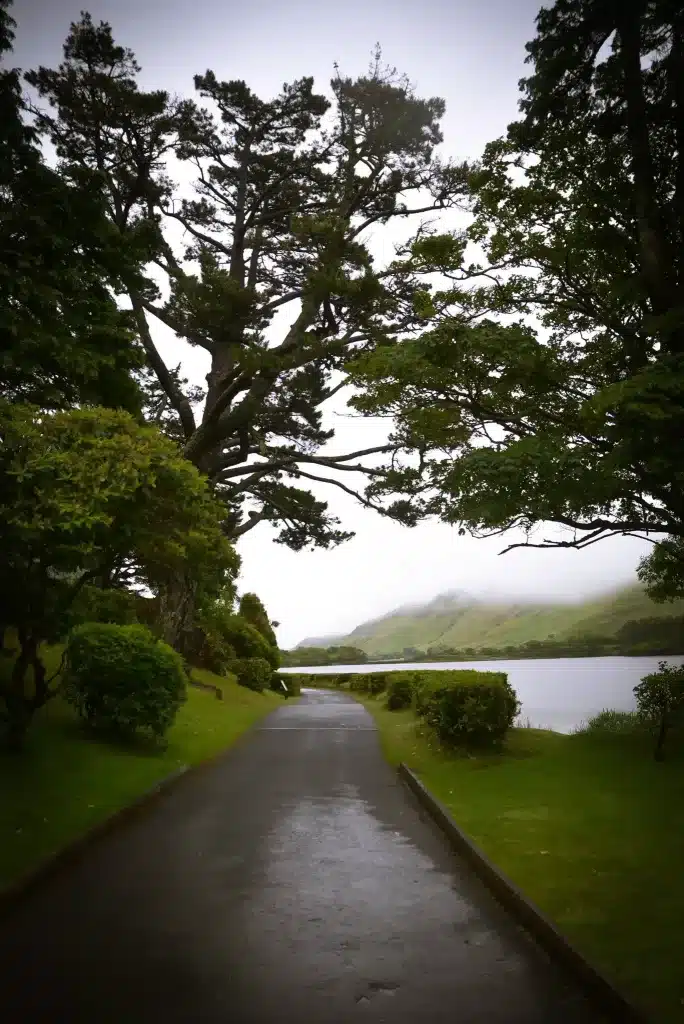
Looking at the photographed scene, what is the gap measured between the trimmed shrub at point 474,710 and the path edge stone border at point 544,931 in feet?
13.5

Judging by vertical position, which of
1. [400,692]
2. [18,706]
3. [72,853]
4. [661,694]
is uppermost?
[18,706]

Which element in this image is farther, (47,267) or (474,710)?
(474,710)

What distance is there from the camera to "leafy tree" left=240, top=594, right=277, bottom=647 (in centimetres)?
3775

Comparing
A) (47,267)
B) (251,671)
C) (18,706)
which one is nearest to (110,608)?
(18,706)

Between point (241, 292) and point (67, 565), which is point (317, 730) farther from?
point (241, 292)

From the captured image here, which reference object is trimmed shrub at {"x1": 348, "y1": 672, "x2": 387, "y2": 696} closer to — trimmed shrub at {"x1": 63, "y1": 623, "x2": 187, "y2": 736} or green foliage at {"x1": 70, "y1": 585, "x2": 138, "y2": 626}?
green foliage at {"x1": 70, "y1": 585, "x2": 138, "y2": 626}

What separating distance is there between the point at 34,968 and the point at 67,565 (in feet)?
18.5

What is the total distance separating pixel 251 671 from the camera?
99.7 ft

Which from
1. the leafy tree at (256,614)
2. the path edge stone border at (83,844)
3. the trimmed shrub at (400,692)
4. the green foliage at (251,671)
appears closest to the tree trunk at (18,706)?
the path edge stone border at (83,844)

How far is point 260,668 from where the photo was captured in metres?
30.8

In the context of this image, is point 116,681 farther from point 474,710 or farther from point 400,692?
point 400,692

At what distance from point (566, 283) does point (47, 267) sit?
8529 mm

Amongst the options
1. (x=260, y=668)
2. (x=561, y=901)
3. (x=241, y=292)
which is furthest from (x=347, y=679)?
(x=561, y=901)

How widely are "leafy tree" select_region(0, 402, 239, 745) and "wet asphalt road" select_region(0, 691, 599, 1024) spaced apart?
125 inches
